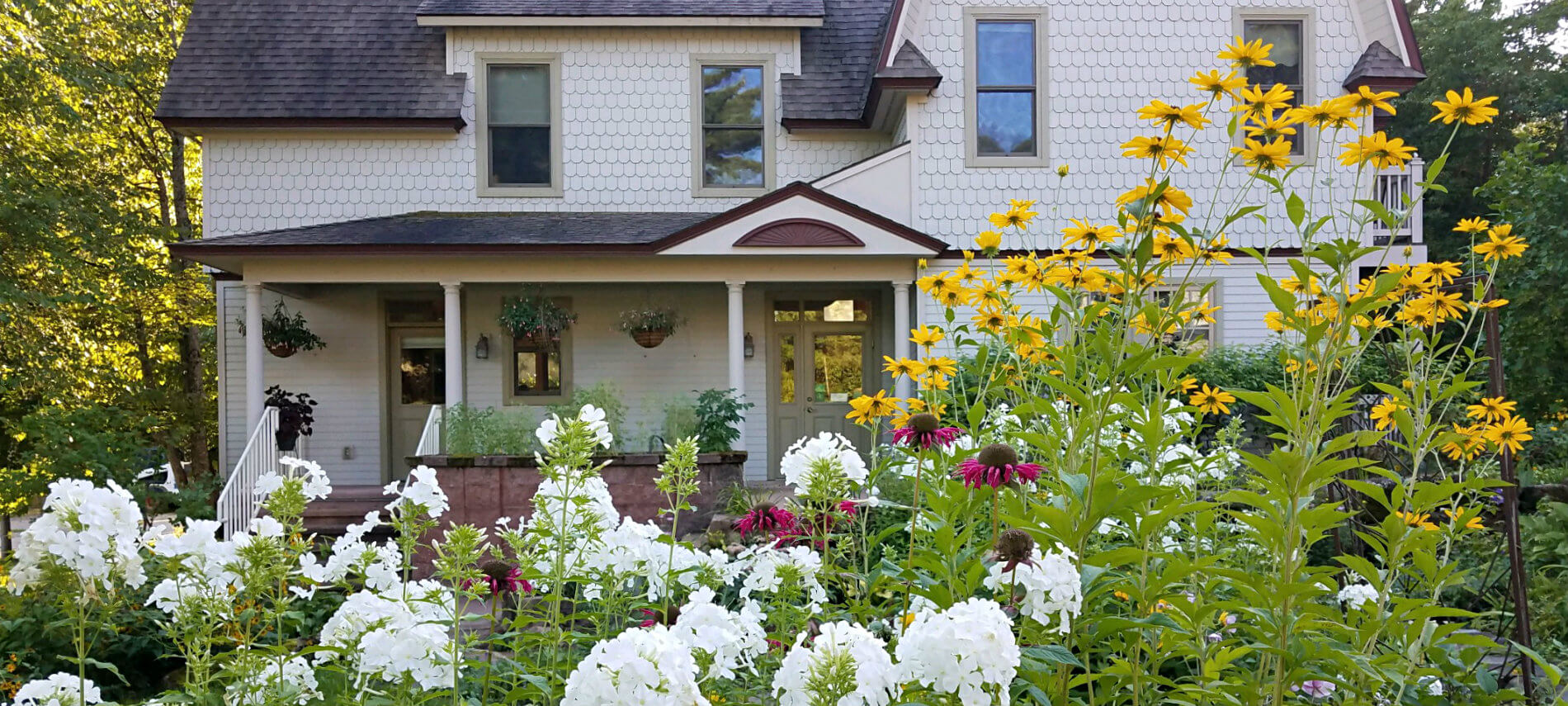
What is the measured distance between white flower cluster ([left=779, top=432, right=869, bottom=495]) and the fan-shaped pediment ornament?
737 cm

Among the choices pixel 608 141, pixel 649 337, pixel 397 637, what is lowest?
pixel 397 637

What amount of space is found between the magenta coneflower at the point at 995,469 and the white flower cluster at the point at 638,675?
89cm

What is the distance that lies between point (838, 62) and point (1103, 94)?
10.6 feet

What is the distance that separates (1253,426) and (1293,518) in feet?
25.7

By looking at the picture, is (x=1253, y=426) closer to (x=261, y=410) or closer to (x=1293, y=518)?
(x=1293, y=518)

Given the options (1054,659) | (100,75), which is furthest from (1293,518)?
(100,75)

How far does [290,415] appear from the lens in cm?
997

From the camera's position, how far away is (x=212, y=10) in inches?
470

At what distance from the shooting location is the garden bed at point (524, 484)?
861 centimetres

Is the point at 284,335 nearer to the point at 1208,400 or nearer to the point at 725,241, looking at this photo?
the point at 725,241

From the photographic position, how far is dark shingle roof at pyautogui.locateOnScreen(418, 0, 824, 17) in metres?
11.2

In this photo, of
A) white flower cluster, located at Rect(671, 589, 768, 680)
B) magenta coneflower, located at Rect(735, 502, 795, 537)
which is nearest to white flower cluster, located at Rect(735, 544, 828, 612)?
magenta coneflower, located at Rect(735, 502, 795, 537)

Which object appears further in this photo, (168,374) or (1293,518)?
(168,374)

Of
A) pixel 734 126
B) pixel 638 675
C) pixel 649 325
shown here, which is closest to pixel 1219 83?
pixel 638 675
